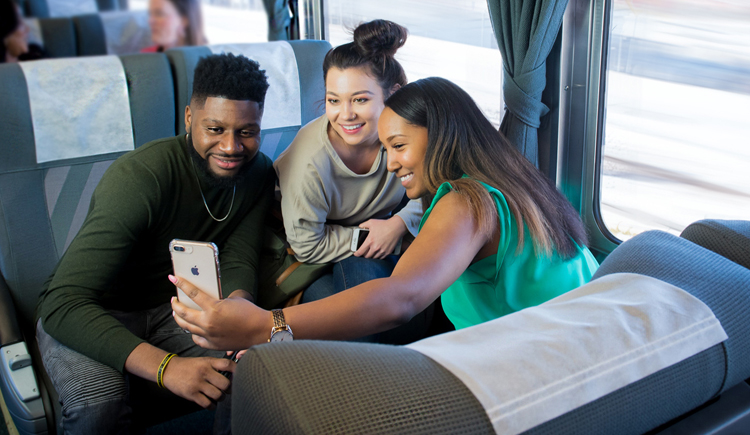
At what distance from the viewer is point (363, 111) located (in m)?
1.87

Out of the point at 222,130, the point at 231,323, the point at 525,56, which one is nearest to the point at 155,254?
the point at 222,130

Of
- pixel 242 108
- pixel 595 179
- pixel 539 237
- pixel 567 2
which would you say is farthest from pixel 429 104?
pixel 595 179

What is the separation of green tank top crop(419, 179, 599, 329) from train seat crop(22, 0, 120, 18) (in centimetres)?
129

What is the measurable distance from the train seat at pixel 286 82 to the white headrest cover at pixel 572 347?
1.89 metres

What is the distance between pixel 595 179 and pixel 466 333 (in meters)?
1.60

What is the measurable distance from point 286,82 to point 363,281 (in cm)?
99

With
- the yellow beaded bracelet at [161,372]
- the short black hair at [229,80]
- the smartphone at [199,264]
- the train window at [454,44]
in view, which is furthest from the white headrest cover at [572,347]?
the train window at [454,44]

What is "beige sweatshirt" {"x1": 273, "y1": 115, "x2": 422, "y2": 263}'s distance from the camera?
1811 mm

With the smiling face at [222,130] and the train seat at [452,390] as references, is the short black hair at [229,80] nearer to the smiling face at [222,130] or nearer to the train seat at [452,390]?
the smiling face at [222,130]

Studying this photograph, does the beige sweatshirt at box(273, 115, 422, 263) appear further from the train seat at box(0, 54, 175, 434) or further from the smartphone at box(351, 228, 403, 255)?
the train seat at box(0, 54, 175, 434)

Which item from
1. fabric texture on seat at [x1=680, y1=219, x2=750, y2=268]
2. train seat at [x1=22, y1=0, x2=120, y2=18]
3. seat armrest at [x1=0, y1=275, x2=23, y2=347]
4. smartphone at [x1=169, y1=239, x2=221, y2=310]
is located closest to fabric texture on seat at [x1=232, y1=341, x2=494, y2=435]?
fabric texture on seat at [x1=680, y1=219, x2=750, y2=268]

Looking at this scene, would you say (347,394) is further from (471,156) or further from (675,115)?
(675,115)

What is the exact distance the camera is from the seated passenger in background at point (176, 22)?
165cm

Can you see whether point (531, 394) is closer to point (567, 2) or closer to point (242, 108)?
point (242, 108)
